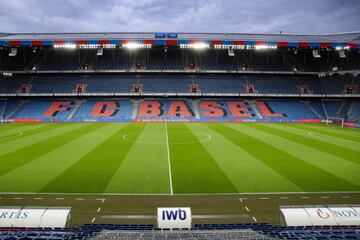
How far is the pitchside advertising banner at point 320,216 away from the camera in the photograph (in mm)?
8422

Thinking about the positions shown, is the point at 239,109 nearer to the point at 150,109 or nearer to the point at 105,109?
the point at 150,109

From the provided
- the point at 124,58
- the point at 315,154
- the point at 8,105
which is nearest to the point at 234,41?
the point at 124,58

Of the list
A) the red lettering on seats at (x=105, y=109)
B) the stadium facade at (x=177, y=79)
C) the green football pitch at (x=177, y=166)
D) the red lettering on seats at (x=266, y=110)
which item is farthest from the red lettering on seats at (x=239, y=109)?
→ the green football pitch at (x=177, y=166)

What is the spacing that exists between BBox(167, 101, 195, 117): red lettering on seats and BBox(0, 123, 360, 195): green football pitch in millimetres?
23141

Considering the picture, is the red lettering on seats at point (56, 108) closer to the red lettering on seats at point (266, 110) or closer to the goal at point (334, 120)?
the red lettering on seats at point (266, 110)

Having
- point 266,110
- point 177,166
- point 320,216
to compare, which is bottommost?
point 320,216

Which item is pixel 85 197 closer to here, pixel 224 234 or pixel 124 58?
pixel 224 234

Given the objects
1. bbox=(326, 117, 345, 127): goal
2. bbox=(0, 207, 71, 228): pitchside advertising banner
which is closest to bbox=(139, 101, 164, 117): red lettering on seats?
bbox=(326, 117, 345, 127): goal

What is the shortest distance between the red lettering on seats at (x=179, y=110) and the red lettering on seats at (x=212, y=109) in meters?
2.66

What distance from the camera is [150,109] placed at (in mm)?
52656

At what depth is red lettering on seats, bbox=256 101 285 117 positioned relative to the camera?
51438 mm

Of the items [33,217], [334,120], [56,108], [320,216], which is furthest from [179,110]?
[33,217]

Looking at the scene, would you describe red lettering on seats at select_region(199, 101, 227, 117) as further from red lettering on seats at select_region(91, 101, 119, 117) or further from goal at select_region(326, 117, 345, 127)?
goal at select_region(326, 117, 345, 127)

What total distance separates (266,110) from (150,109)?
2107cm
